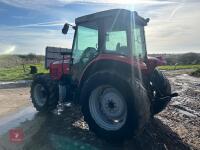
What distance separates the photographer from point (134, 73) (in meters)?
5.86

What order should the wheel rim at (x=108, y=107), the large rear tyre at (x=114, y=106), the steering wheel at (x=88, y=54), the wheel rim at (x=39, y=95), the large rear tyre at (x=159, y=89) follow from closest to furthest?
the large rear tyre at (x=114, y=106) → the wheel rim at (x=108, y=107) → the steering wheel at (x=88, y=54) → the large rear tyre at (x=159, y=89) → the wheel rim at (x=39, y=95)

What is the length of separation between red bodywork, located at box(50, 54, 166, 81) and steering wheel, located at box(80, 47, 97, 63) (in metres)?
0.47

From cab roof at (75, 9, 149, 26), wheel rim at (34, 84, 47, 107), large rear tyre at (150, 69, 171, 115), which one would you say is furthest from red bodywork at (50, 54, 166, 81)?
cab roof at (75, 9, 149, 26)

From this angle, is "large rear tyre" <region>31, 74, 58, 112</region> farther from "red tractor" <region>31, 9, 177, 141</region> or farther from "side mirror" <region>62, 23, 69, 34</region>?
"side mirror" <region>62, 23, 69, 34</region>

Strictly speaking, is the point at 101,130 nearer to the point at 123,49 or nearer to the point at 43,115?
the point at 123,49

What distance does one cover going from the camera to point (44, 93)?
877 centimetres

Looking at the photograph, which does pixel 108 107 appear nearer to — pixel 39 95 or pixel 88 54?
pixel 88 54

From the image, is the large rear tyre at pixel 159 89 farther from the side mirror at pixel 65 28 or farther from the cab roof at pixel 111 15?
the side mirror at pixel 65 28

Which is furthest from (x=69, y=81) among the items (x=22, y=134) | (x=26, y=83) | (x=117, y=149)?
(x=26, y=83)

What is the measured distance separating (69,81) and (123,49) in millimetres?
2152

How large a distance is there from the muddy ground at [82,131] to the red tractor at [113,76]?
0.40 m

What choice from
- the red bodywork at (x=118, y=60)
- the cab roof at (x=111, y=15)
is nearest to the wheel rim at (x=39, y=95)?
the red bodywork at (x=118, y=60)

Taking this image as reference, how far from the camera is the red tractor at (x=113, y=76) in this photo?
18.0 ft

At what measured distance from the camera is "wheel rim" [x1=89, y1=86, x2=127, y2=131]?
5.84m
